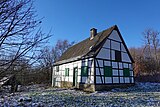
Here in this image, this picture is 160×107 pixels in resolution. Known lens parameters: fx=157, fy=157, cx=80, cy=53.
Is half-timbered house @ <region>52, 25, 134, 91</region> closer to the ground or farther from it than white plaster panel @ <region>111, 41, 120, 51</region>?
closer to the ground

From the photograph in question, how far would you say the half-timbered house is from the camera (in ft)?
44.5

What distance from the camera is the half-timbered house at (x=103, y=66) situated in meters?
13.6

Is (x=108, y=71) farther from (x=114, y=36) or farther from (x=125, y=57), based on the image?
(x=114, y=36)

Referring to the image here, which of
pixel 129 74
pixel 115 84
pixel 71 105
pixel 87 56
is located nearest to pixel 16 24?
pixel 71 105

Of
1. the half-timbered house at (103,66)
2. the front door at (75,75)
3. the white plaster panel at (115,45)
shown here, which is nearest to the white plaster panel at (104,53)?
the half-timbered house at (103,66)

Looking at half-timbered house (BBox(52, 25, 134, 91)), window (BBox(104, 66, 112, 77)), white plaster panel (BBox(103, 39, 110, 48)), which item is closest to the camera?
half-timbered house (BBox(52, 25, 134, 91))

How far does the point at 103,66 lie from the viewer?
14055 mm

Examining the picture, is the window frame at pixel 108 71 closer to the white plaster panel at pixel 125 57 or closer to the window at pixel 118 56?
the window at pixel 118 56

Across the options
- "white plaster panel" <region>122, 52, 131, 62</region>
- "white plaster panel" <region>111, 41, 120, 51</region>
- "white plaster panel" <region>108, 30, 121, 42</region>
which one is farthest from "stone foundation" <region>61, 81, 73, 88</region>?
"white plaster panel" <region>108, 30, 121, 42</region>

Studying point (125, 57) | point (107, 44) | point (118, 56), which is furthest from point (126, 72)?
point (107, 44)

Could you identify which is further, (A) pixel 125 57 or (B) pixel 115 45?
(A) pixel 125 57

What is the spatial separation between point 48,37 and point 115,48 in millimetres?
13205

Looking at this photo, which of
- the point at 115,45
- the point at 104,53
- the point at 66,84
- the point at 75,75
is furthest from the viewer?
the point at 66,84

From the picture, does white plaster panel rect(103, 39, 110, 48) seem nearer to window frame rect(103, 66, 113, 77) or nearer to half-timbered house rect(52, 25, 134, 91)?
half-timbered house rect(52, 25, 134, 91)
